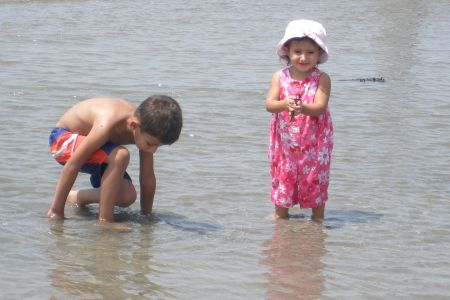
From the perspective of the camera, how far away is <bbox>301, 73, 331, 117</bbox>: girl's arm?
5273 millimetres

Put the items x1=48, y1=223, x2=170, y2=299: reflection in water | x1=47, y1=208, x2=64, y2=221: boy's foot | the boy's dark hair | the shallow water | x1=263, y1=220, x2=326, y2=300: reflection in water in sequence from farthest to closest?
1. x1=47, y1=208, x2=64, y2=221: boy's foot
2. the boy's dark hair
3. the shallow water
4. x1=263, y1=220, x2=326, y2=300: reflection in water
5. x1=48, y1=223, x2=170, y2=299: reflection in water

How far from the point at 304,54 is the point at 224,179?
1.09m

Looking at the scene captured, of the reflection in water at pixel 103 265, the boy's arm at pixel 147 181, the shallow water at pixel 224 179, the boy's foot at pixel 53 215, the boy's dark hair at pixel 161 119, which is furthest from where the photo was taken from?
the boy's arm at pixel 147 181

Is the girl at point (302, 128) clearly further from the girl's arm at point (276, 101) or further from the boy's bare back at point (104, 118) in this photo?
the boy's bare back at point (104, 118)

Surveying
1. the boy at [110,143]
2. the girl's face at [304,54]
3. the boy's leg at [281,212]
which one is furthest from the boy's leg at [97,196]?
the girl's face at [304,54]

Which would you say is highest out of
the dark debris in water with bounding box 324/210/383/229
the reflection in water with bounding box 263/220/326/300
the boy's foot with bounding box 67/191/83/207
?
the boy's foot with bounding box 67/191/83/207

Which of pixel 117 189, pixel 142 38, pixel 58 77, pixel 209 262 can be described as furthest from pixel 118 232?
pixel 142 38

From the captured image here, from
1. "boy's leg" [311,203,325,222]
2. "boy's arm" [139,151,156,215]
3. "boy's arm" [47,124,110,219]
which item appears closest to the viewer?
"boy's arm" [47,124,110,219]

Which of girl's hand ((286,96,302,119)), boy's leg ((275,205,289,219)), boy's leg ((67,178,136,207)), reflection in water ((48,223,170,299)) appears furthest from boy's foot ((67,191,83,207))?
girl's hand ((286,96,302,119))

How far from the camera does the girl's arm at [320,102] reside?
17.3 ft

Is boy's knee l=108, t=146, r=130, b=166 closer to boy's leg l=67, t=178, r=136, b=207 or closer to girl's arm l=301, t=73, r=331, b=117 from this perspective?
boy's leg l=67, t=178, r=136, b=207

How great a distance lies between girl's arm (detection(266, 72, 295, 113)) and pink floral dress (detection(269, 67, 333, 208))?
3 centimetres

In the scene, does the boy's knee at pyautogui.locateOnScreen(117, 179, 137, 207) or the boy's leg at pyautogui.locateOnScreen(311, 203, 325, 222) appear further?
the boy's leg at pyautogui.locateOnScreen(311, 203, 325, 222)

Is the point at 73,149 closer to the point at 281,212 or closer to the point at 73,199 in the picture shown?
the point at 73,199
